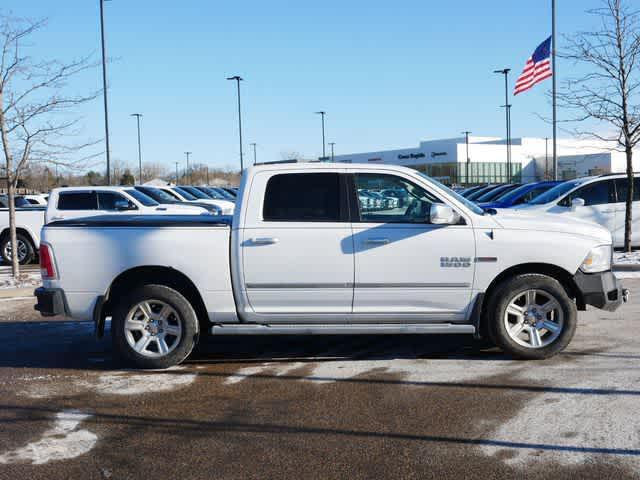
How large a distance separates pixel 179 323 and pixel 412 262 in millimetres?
2358

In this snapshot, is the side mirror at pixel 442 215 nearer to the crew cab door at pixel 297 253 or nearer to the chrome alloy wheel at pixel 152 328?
the crew cab door at pixel 297 253

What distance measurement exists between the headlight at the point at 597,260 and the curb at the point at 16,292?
9003 millimetres

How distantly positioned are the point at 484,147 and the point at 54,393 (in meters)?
87.5

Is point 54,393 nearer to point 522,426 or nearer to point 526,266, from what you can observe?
point 522,426

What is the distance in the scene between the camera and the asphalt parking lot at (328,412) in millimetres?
4480

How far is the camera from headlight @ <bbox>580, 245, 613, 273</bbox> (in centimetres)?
687

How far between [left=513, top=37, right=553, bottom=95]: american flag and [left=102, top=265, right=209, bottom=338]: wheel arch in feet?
73.9

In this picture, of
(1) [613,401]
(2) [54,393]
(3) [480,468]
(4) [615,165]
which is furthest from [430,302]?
(4) [615,165]

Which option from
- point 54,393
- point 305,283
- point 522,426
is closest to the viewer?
point 522,426

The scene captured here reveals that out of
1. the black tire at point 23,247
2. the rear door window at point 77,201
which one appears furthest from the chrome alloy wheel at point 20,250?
the rear door window at point 77,201

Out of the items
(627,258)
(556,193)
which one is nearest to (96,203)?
(556,193)

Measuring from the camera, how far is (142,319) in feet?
22.8

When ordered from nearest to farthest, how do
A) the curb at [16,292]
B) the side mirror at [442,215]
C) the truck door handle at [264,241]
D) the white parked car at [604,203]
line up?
the side mirror at [442,215]
the truck door handle at [264,241]
the curb at [16,292]
the white parked car at [604,203]

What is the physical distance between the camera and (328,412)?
18.0 ft
